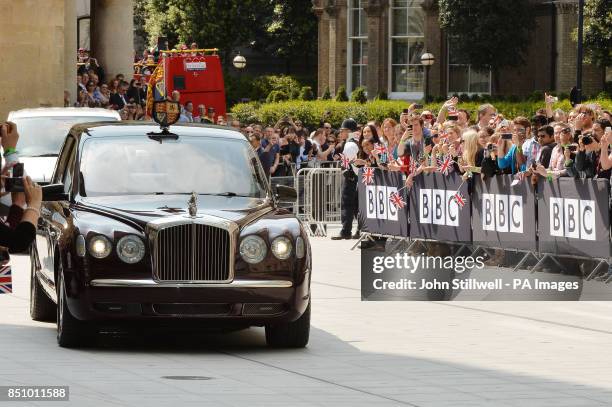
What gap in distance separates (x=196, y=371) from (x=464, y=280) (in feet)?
19.9

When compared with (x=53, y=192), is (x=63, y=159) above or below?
above

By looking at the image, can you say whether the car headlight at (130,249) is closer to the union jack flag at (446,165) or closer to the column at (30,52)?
the union jack flag at (446,165)

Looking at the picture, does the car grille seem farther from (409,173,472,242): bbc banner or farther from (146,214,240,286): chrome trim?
(409,173,472,242): bbc banner

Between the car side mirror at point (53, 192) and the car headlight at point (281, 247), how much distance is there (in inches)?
69.6

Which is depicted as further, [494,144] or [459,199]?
[459,199]

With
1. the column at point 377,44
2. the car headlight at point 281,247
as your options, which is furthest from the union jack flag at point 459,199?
the column at point 377,44

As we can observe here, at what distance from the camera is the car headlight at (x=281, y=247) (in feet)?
39.9

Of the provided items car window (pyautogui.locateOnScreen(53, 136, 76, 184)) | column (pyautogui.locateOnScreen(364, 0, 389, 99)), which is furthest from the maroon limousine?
column (pyautogui.locateOnScreen(364, 0, 389, 99))

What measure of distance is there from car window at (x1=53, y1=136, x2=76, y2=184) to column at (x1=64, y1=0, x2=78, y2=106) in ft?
69.0

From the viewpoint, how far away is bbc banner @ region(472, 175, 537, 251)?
18.5 meters

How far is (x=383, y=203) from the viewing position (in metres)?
22.2

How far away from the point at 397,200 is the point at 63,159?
8.24 meters

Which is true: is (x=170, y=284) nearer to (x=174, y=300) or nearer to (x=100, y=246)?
(x=174, y=300)

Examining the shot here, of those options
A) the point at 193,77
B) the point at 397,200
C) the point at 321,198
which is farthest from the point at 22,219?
the point at 193,77
